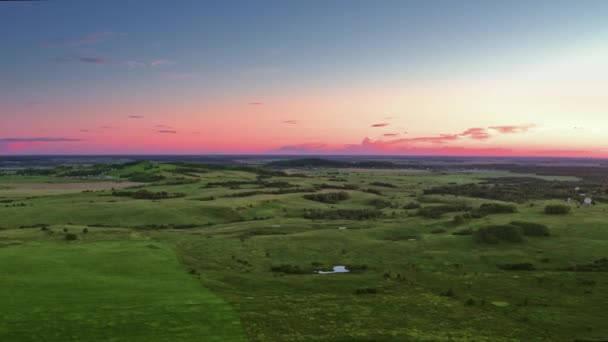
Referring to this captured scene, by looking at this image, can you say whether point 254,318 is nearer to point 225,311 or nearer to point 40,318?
point 225,311

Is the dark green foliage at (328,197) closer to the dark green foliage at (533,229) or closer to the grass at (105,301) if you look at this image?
the dark green foliage at (533,229)

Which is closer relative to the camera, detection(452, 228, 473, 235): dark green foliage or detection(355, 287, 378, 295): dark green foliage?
detection(355, 287, 378, 295): dark green foliage

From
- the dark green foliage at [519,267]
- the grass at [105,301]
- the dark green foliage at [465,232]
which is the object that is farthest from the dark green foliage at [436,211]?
the grass at [105,301]

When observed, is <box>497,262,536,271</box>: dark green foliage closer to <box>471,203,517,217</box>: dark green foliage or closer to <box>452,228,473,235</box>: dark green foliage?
<box>452,228,473,235</box>: dark green foliage

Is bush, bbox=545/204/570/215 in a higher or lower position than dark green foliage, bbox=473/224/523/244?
higher

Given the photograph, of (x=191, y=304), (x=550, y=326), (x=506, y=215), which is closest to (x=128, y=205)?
(x=191, y=304)

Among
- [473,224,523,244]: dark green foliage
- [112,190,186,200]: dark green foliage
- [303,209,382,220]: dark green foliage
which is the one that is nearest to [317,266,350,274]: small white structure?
[473,224,523,244]: dark green foliage
